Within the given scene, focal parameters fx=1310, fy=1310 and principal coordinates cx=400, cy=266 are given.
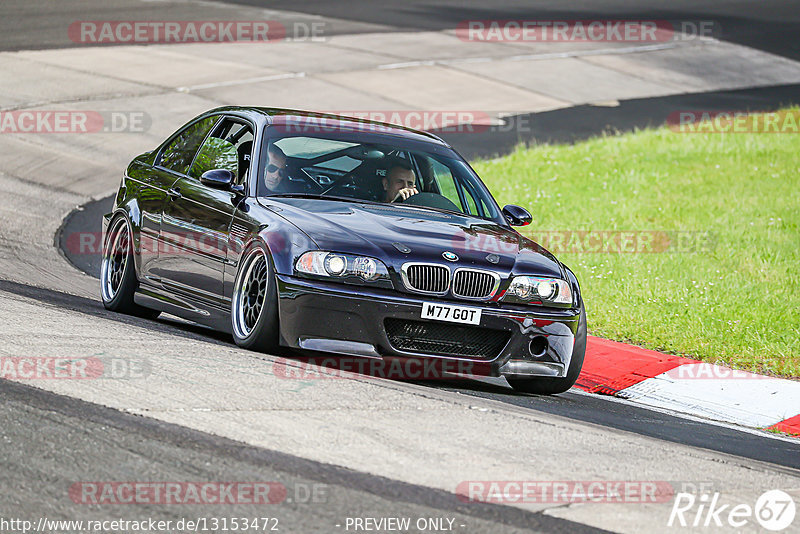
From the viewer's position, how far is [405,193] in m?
8.60

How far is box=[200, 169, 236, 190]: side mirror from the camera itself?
8.16 metres

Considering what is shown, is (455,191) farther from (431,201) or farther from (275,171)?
(275,171)

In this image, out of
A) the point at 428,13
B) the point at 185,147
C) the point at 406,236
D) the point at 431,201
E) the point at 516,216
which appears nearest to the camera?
the point at 406,236

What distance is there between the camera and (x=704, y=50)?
3272 centimetres

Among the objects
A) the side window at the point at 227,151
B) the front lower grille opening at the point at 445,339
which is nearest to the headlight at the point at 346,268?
the front lower grille opening at the point at 445,339

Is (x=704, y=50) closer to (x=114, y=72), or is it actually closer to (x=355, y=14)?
(x=355, y=14)

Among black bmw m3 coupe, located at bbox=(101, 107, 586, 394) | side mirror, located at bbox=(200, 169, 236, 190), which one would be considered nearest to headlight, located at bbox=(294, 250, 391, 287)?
black bmw m3 coupe, located at bbox=(101, 107, 586, 394)

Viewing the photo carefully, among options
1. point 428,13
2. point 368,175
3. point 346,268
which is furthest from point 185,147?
point 428,13

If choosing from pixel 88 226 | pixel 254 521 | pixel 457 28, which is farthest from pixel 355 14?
pixel 254 521

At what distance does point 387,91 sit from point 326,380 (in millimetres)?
17442

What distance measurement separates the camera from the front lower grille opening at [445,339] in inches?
288

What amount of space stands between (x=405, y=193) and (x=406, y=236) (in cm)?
108

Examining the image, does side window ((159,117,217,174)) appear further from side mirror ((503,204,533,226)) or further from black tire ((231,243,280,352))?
side mirror ((503,204,533,226))

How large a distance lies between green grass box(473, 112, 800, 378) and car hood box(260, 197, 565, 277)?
256 cm
